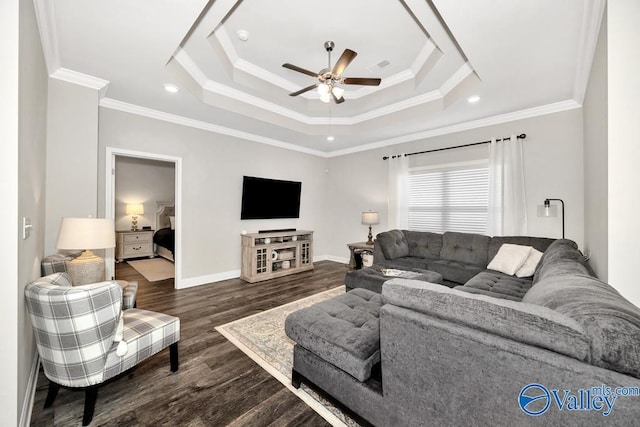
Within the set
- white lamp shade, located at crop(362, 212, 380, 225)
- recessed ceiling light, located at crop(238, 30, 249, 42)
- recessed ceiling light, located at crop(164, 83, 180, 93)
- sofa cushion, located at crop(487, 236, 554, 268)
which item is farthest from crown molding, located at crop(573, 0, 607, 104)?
recessed ceiling light, located at crop(164, 83, 180, 93)

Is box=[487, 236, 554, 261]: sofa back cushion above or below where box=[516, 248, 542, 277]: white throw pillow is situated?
above

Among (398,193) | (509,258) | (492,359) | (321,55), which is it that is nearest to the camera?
(492,359)

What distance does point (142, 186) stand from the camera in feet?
23.2

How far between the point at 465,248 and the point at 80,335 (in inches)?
172

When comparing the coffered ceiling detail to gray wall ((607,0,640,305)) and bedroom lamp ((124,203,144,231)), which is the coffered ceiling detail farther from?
bedroom lamp ((124,203,144,231))

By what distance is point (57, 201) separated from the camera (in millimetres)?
2754

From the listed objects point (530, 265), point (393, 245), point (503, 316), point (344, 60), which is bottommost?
point (530, 265)

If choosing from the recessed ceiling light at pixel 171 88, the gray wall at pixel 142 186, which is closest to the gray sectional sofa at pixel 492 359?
the recessed ceiling light at pixel 171 88

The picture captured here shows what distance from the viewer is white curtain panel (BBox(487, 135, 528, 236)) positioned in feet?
12.3

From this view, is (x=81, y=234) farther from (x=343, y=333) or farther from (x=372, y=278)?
(x=372, y=278)

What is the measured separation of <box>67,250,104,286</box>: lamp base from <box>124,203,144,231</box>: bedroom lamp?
5275 millimetres

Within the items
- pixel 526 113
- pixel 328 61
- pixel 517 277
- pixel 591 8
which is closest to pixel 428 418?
pixel 517 277

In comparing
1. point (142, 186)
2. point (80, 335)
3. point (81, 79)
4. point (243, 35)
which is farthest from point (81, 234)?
point (142, 186)

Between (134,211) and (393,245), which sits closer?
(393,245)
